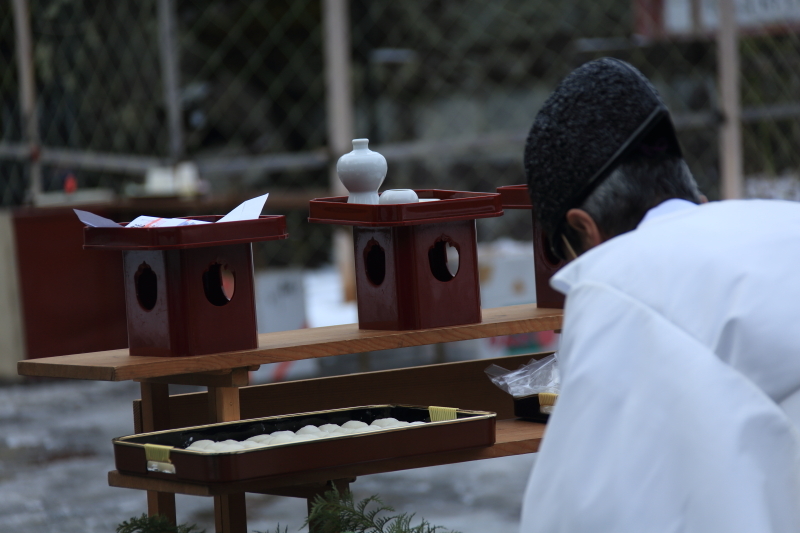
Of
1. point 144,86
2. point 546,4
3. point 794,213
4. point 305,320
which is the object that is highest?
→ point 546,4

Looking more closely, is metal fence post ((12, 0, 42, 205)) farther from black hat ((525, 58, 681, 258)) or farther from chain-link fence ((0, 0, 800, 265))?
black hat ((525, 58, 681, 258))

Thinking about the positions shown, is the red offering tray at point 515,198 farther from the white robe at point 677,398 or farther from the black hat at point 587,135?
the white robe at point 677,398

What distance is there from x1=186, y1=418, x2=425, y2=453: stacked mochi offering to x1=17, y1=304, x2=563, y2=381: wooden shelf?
0.39 feet

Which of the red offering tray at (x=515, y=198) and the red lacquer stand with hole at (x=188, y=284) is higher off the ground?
the red offering tray at (x=515, y=198)

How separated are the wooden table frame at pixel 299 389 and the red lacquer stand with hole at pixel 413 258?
0.04 m

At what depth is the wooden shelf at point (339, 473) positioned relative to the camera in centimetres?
149

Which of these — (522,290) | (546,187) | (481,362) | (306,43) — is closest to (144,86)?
(306,43)

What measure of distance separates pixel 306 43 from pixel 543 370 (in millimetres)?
4932

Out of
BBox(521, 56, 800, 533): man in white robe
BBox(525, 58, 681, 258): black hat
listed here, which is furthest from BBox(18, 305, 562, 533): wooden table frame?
BBox(521, 56, 800, 533): man in white robe

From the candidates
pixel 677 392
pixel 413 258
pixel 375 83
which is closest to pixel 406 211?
pixel 413 258

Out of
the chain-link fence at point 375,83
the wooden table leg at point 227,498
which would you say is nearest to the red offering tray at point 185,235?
the wooden table leg at point 227,498

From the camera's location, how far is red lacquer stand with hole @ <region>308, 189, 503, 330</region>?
181 centimetres

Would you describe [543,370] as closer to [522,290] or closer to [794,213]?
[794,213]

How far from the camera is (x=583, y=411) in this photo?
91 centimetres
